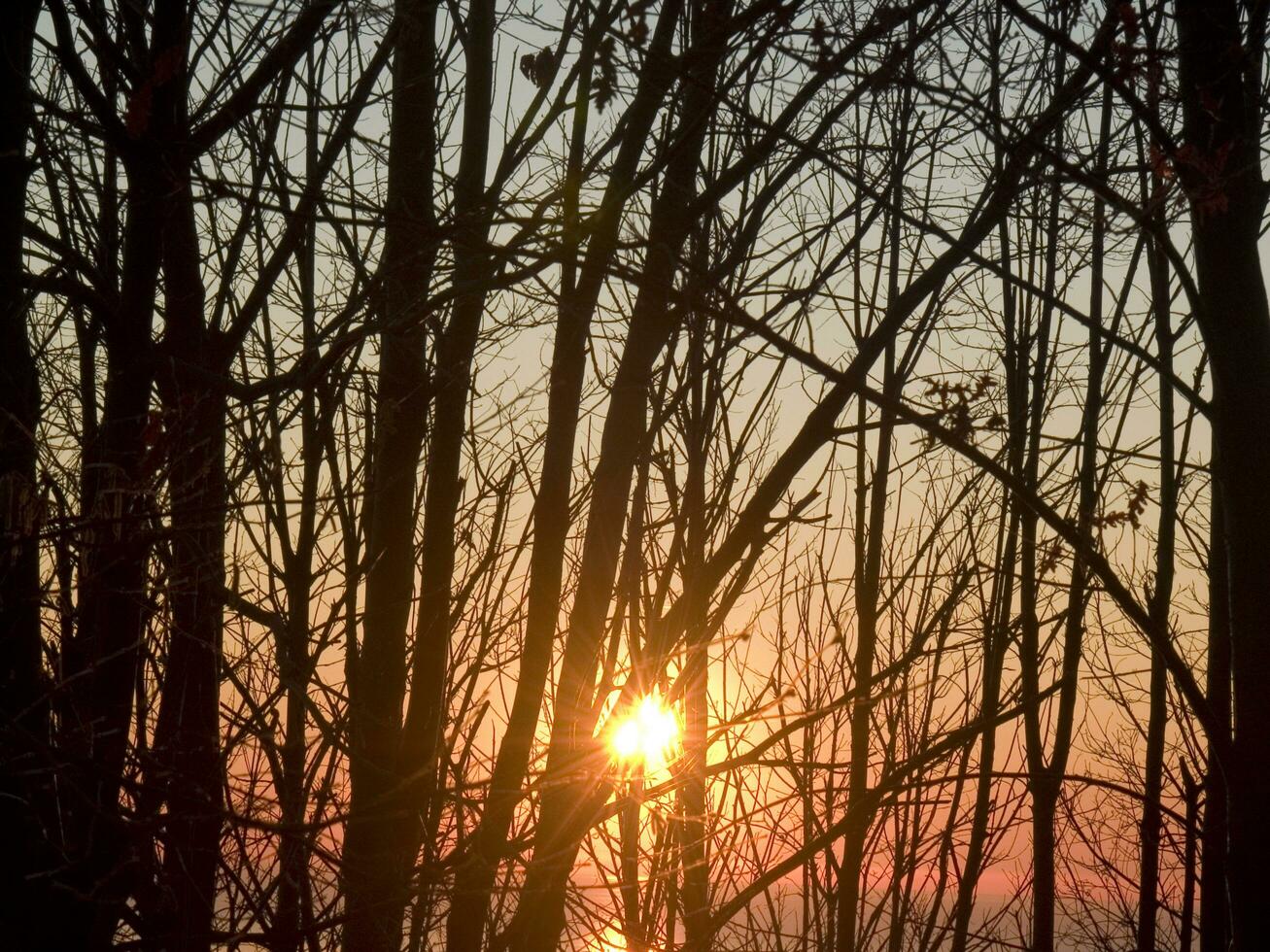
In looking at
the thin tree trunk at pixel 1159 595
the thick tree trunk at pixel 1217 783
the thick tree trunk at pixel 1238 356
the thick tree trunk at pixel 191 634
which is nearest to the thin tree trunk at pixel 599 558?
the thick tree trunk at pixel 1238 356

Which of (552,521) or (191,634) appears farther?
(191,634)

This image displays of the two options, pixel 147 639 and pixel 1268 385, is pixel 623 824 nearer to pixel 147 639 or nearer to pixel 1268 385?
pixel 147 639

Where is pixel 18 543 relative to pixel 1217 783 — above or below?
above

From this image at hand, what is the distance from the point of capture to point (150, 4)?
3789 millimetres

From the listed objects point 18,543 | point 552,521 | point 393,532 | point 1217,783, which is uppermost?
point 393,532

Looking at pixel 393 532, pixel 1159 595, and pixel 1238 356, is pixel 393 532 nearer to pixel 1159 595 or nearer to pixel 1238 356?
pixel 1238 356

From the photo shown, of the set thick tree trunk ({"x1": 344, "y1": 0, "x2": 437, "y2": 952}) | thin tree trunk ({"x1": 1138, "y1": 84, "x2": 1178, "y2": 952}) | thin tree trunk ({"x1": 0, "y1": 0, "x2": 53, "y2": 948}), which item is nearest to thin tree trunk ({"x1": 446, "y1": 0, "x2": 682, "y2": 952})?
thick tree trunk ({"x1": 344, "y1": 0, "x2": 437, "y2": 952})

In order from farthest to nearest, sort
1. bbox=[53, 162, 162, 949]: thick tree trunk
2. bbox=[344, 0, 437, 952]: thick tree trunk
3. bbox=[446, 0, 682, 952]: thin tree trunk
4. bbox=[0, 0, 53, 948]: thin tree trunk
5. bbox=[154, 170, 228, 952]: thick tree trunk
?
1. bbox=[344, 0, 437, 952]: thick tree trunk
2. bbox=[154, 170, 228, 952]: thick tree trunk
3. bbox=[53, 162, 162, 949]: thick tree trunk
4. bbox=[0, 0, 53, 948]: thin tree trunk
5. bbox=[446, 0, 682, 952]: thin tree trunk

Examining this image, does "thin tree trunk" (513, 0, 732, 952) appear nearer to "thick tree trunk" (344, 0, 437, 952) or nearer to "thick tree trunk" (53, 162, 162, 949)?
"thick tree trunk" (344, 0, 437, 952)

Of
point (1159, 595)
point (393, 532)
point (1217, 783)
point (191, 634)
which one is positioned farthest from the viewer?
point (1159, 595)

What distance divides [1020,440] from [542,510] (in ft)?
15.2

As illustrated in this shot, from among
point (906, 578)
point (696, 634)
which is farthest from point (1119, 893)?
point (696, 634)

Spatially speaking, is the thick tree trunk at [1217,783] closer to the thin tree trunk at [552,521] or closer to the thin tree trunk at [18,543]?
the thin tree trunk at [552,521]

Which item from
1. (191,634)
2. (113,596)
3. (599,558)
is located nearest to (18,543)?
(113,596)
